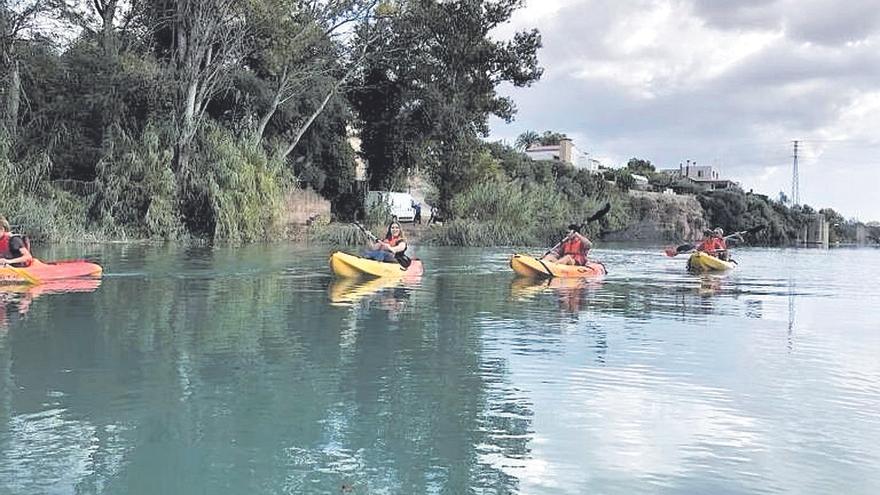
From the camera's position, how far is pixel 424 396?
6746 millimetres

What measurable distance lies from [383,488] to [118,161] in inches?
978

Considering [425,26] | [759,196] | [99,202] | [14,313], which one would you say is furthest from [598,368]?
[759,196]

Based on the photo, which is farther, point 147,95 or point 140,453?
point 147,95

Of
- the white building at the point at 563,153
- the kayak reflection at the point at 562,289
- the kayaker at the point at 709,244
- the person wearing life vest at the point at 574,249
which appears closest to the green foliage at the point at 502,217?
the kayaker at the point at 709,244

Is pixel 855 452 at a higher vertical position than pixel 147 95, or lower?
lower

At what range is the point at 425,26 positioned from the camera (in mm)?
35906

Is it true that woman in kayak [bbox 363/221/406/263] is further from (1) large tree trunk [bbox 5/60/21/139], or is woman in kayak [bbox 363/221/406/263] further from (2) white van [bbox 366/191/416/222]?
(2) white van [bbox 366/191/416/222]

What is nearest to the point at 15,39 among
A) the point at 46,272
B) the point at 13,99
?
the point at 13,99

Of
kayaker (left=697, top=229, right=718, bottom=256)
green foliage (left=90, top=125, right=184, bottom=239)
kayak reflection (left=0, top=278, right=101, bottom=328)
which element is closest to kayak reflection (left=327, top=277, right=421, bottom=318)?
kayak reflection (left=0, top=278, right=101, bottom=328)

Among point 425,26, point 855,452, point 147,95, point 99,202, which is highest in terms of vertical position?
point 425,26

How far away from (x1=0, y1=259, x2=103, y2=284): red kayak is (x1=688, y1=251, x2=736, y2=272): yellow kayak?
48.1ft

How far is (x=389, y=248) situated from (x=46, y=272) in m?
6.31

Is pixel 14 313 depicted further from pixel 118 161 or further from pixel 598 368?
pixel 118 161

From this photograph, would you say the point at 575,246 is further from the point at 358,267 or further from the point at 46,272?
the point at 46,272
